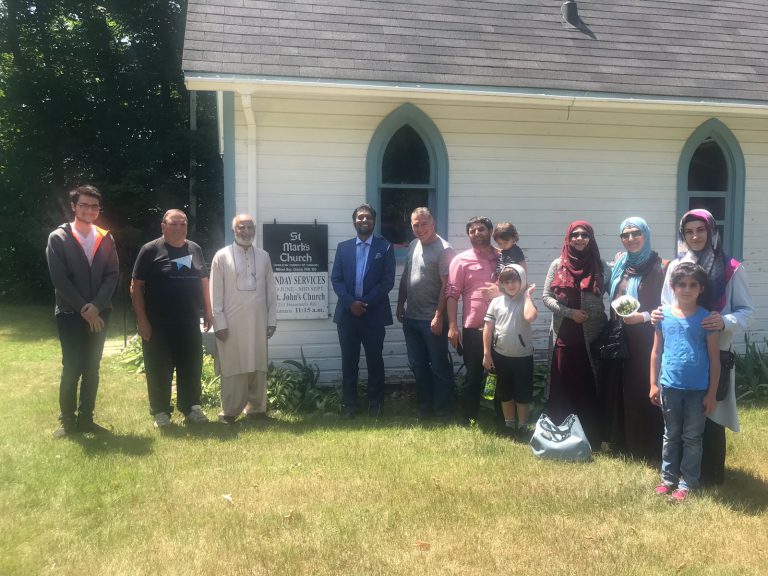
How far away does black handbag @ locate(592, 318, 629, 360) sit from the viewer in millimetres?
4746

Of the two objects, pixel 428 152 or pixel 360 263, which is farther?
pixel 428 152

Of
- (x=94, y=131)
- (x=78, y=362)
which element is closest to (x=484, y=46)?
(x=78, y=362)

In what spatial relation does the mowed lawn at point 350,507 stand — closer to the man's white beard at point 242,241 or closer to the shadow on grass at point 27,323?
the man's white beard at point 242,241

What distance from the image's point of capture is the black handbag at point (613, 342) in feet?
15.6

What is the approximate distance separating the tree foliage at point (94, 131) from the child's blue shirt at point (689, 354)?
630 inches

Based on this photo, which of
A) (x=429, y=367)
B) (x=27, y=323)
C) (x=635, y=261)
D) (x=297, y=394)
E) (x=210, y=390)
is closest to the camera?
(x=635, y=261)

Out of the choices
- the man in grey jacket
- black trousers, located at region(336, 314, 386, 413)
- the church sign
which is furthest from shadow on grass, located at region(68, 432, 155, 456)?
the church sign

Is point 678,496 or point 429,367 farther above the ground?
point 429,367

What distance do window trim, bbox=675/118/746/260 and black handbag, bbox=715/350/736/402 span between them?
4.02 metres

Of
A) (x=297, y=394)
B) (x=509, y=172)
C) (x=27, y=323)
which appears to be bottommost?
(x=27, y=323)

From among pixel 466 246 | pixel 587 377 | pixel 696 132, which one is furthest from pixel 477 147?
pixel 587 377

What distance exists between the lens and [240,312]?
5.78m

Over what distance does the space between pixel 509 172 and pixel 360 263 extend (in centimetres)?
242

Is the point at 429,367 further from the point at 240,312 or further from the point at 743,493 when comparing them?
the point at 743,493
